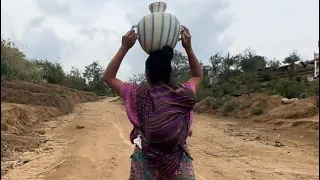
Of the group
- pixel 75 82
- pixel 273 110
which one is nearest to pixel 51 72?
pixel 75 82

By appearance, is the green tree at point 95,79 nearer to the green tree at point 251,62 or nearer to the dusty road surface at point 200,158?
the green tree at point 251,62

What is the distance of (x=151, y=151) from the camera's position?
2.02 m

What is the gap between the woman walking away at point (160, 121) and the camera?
1998 mm

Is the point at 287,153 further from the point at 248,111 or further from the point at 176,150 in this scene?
the point at 248,111

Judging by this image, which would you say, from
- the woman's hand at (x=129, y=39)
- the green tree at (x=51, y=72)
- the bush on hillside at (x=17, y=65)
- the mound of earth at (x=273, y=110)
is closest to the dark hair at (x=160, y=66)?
the woman's hand at (x=129, y=39)

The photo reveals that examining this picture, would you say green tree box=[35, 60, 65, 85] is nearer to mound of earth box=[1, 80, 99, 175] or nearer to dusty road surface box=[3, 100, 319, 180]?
mound of earth box=[1, 80, 99, 175]

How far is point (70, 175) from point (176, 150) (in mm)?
4377

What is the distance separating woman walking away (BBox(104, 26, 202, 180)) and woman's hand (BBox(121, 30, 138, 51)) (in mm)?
154

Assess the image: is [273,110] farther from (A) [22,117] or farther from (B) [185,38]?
(B) [185,38]

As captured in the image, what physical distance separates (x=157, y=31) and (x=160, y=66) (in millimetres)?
204

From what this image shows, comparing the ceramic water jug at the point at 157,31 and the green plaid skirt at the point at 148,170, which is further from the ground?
the ceramic water jug at the point at 157,31

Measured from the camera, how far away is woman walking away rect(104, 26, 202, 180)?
2.00m

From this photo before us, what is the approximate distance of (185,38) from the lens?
7.54ft

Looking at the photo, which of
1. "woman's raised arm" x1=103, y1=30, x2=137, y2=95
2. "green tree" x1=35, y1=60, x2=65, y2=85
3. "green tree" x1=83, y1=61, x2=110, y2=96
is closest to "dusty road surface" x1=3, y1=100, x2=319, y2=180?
"woman's raised arm" x1=103, y1=30, x2=137, y2=95
